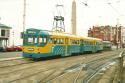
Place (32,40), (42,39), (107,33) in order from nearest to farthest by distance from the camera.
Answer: (32,40), (42,39), (107,33)

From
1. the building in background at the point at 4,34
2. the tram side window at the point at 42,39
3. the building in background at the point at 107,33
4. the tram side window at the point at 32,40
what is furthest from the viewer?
the building in background at the point at 107,33

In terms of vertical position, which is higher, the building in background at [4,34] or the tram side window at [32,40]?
the building in background at [4,34]

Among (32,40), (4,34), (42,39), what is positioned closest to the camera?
(32,40)

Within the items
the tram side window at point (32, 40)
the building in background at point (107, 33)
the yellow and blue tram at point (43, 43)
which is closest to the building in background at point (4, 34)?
the yellow and blue tram at point (43, 43)

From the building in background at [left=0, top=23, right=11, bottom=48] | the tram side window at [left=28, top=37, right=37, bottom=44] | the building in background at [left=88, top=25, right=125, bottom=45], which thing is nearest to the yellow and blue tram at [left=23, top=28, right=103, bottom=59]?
the tram side window at [left=28, top=37, right=37, bottom=44]

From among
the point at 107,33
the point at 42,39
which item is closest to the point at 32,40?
the point at 42,39

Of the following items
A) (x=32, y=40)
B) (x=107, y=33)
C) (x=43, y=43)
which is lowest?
(x=43, y=43)

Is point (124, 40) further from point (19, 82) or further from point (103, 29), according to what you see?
point (19, 82)

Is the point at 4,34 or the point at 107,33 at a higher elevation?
the point at 107,33

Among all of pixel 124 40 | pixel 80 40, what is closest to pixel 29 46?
pixel 80 40

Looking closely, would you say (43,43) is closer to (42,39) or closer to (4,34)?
(42,39)

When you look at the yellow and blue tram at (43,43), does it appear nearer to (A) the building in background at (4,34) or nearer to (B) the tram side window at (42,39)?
(B) the tram side window at (42,39)

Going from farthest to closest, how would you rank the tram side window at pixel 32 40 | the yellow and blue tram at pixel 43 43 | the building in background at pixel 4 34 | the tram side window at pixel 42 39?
the building in background at pixel 4 34, the tram side window at pixel 42 39, the tram side window at pixel 32 40, the yellow and blue tram at pixel 43 43

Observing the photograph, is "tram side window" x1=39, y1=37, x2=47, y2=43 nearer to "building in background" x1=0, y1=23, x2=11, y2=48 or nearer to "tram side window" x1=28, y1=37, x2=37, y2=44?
"tram side window" x1=28, y1=37, x2=37, y2=44
